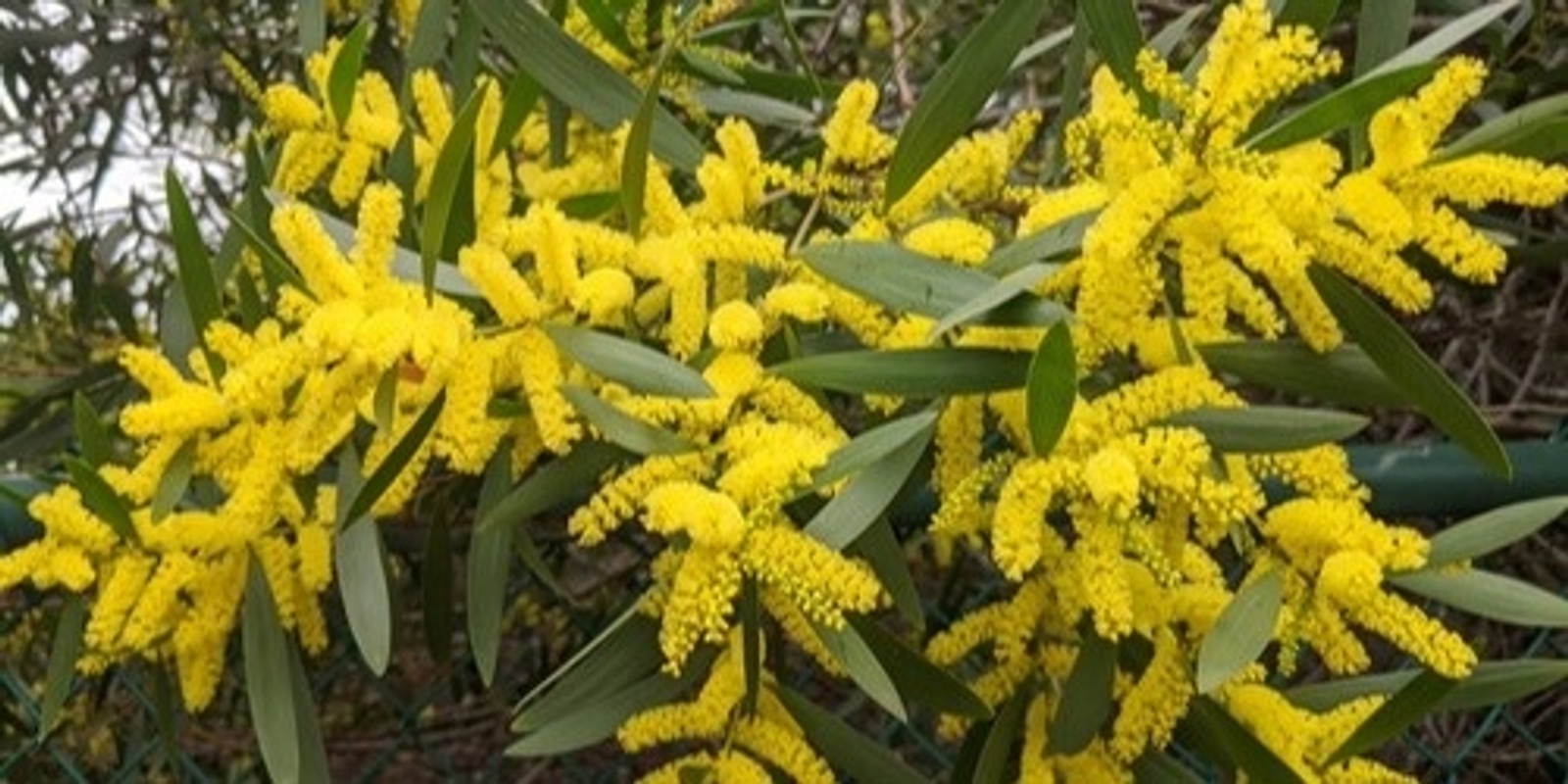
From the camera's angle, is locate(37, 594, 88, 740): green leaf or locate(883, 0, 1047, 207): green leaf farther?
locate(37, 594, 88, 740): green leaf

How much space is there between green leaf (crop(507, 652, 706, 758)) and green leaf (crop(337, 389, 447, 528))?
0.16 meters

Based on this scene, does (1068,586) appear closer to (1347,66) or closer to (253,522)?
(253,522)

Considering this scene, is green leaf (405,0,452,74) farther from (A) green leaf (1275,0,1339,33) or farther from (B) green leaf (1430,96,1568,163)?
(B) green leaf (1430,96,1568,163)

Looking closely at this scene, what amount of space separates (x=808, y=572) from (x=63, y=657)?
619 mm

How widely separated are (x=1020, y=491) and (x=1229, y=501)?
101 millimetres

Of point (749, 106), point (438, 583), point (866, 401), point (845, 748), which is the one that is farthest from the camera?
point (749, 106)

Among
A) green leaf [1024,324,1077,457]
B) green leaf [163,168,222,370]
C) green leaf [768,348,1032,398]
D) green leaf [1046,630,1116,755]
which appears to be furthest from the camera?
green leaf [163,168,222,370]

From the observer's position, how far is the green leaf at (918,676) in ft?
4.23

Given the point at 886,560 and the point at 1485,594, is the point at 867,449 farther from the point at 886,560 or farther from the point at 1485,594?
the point at 1485,594

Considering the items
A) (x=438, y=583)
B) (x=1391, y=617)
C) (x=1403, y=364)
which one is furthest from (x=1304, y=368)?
(x=438, y=583)

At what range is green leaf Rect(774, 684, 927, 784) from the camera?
1381 mm

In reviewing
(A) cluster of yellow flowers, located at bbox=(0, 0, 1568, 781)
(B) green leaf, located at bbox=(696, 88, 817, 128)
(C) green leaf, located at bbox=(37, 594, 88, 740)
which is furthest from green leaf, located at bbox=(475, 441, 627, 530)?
(B) green leaf, located at bbox=(696, 88, 817, 128)

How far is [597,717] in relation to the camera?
50.5 inches

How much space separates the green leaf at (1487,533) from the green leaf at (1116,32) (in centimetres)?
31
